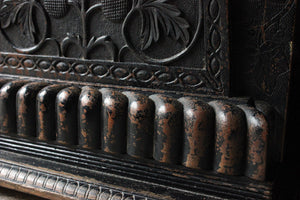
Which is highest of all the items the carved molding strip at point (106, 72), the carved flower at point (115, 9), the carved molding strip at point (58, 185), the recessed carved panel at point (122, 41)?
the carved flower at point (115, 9)

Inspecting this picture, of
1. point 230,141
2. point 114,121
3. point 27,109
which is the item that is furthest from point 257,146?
point 27,109

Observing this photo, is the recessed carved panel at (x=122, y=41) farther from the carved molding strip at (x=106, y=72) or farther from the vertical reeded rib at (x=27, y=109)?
the vertical reeded rib at (x=27, y=109)

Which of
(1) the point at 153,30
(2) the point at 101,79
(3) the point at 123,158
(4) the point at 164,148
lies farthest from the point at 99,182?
(1) the point at 153,30

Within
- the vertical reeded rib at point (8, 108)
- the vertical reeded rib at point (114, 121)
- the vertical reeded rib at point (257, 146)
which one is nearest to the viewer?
the vertical reeded rib at point (257, 146)

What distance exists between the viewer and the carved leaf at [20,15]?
35.1 inches

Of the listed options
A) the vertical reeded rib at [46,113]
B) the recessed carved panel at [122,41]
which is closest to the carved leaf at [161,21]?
the recessed carved panel at [122,41]

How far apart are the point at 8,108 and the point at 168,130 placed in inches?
18.1

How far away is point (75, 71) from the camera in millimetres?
879

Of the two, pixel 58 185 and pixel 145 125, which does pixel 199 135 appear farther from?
pixel 58 185

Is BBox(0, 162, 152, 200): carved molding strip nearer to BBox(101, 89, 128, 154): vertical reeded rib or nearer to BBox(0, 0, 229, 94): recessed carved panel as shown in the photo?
BBox(101, 89, 128, 154): vertical reeded rib

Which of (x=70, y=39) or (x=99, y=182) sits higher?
A: (x=70, y=39)

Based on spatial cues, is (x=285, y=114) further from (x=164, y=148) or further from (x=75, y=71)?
(x=75, y=71)

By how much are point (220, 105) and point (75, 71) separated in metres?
0.46

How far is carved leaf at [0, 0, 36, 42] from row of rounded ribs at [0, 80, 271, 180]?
0.62 ft
